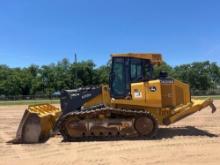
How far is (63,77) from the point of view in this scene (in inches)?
3487

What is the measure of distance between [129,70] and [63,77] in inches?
2923

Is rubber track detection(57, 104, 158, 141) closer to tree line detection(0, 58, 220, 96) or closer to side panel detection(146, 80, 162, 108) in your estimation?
side panel detection(146, 80, 162, 108)

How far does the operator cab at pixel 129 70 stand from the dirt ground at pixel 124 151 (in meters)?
2.00

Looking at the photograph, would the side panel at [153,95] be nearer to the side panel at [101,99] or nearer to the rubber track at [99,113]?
the rubber track at [99,113]

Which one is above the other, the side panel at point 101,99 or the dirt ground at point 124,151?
the side panel at point 101,99

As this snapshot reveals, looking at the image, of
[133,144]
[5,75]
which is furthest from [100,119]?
[5,75]

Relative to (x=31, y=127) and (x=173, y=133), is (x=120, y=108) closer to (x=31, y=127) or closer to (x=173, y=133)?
(x=173, y=133)

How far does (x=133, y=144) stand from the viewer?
12.7m

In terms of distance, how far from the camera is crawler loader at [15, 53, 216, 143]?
1391 cm

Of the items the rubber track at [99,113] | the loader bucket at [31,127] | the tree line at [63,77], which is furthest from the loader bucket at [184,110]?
the tree line at [63,77]

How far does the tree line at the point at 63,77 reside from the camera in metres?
86.4

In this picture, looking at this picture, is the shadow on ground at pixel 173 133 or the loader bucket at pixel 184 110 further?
the loader bucket at pixel 184 110

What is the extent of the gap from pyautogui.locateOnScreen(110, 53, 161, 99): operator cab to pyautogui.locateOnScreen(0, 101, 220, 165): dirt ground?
2.00 metres

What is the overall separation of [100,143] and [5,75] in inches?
3245
